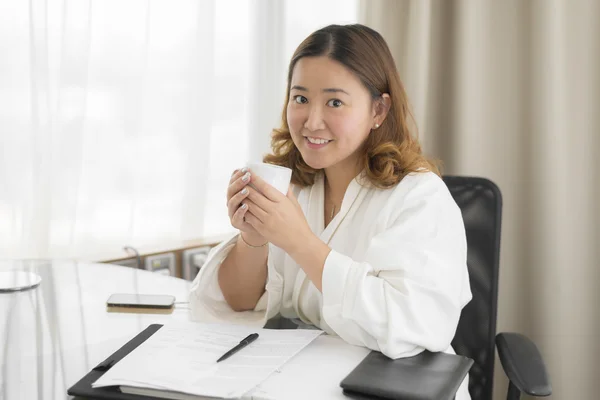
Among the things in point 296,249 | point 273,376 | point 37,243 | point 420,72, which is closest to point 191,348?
point 273,376

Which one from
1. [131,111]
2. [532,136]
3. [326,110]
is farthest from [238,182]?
[532,136]

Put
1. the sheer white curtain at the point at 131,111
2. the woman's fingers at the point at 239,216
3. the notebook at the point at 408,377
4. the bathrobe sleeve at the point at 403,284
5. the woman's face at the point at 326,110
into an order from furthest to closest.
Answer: the sheer white curtain at the point at 131,111 → the woman's face at the point at 326,110 → the woman's fingers at the point at 239,216 → the bathrobe sleeve at the point at 403,284 → the notebook at the point at 408,377

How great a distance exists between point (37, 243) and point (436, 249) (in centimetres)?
134

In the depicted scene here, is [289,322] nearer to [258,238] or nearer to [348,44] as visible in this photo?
[258,238]

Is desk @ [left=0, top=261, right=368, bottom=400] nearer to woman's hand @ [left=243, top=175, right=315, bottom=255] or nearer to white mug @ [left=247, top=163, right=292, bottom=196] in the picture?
woman's hand @ [left=243, top=175, right=315, bottom=255]

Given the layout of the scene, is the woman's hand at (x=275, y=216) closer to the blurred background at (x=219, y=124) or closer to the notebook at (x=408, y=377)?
the notebook at (x=408, y=377)

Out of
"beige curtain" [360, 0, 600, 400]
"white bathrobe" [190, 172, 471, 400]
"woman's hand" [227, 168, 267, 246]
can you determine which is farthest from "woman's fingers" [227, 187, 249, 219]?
"beige curtain" [360, 0, 600, 400]

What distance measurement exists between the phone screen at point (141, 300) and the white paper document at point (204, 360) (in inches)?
8.4

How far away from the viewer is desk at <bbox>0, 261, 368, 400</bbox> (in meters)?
1.09

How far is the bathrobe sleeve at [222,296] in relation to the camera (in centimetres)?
153

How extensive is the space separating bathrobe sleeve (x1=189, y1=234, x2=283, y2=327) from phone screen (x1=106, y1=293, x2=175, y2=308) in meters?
0.05

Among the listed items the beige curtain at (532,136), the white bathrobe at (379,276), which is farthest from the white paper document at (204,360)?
the beige curtain at (532,136)

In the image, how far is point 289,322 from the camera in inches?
60.6

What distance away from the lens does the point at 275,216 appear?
Result: 133cm
